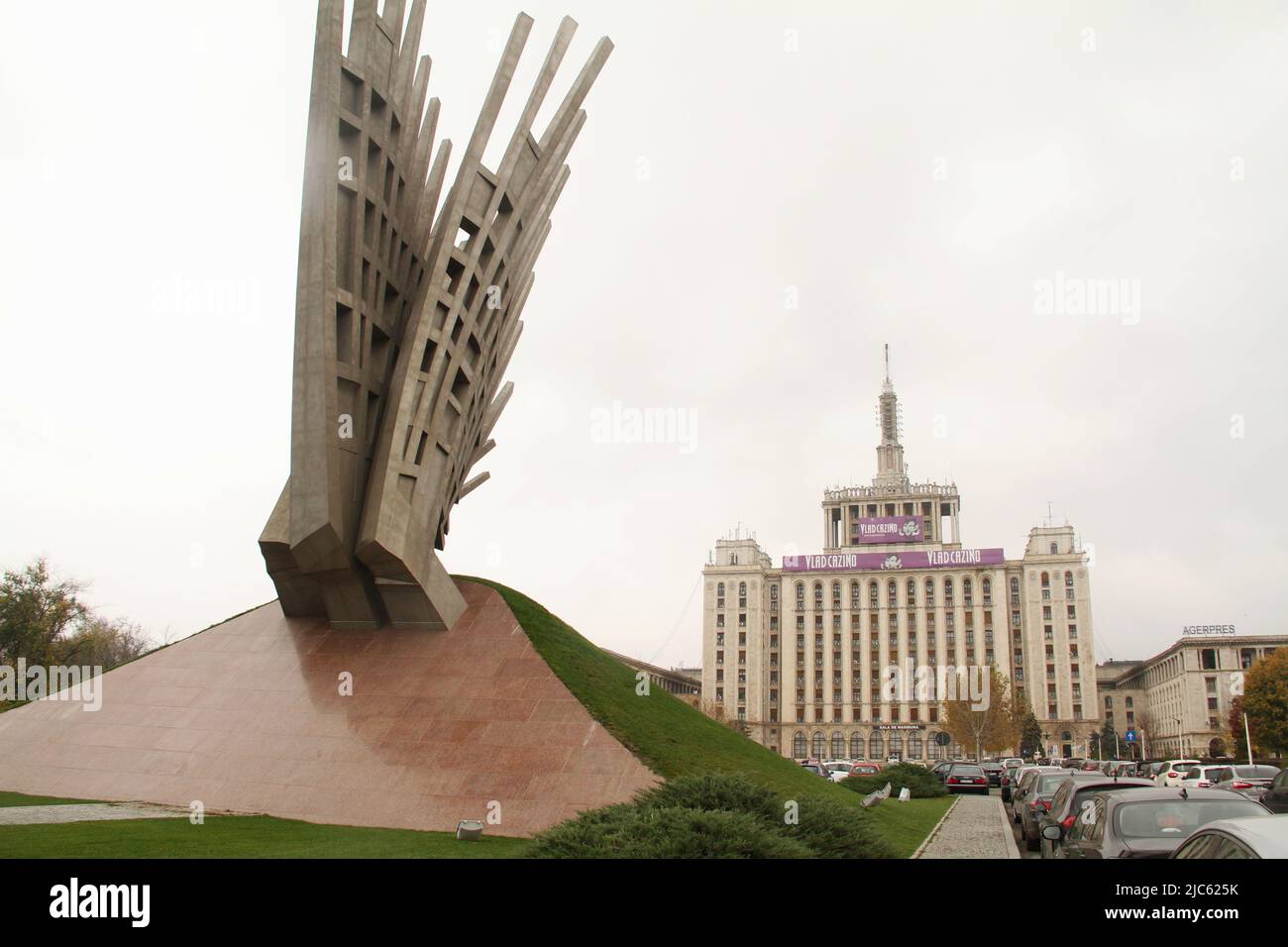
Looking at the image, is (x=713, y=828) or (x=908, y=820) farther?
(x=908, y=820)

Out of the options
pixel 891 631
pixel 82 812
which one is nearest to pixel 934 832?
pixel 82 812

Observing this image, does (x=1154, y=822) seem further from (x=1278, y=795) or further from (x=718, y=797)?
(x=1278, y=795)

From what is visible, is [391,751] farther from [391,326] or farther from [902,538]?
[902,538]

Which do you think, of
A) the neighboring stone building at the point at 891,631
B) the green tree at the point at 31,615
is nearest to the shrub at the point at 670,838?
the green tree at the point at 31,615

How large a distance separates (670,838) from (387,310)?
16.3 m

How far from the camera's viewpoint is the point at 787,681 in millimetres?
125250

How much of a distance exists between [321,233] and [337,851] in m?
11.9

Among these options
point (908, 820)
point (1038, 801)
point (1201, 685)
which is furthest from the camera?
point (1201, 685)

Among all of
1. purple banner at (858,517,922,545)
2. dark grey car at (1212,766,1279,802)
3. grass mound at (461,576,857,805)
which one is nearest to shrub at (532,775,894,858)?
grass mound at (461,576,857,805)

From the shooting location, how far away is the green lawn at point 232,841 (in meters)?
11.2

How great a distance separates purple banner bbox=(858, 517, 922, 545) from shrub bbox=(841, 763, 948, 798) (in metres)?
95.9

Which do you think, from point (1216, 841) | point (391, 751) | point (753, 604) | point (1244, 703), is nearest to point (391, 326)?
point (391, 751)

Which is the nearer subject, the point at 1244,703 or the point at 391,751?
the point at 391,751

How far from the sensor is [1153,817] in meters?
9.37
